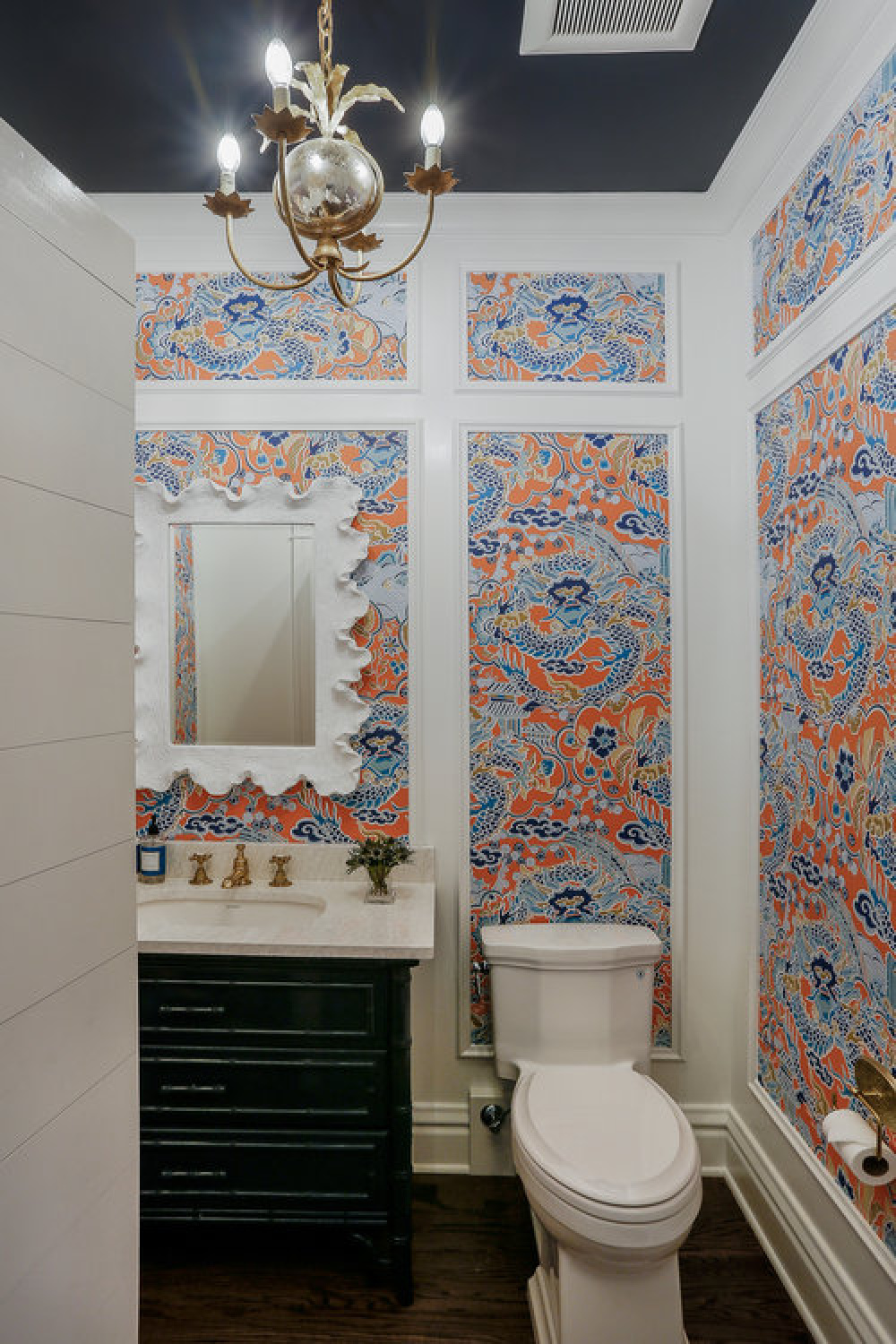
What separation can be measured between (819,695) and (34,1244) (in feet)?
5.65

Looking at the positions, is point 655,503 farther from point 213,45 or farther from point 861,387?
point 213,45

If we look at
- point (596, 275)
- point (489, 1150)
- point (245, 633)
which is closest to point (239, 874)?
point (245, 633)

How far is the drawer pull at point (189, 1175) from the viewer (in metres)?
1.91

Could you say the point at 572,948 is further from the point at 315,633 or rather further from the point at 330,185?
the point at 330,185

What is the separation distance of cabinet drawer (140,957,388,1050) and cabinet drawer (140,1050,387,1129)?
0.04m

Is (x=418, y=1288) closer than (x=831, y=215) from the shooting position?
No

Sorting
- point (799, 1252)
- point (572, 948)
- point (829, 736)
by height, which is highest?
point (829, 736)

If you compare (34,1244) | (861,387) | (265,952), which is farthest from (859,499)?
(34,1244)

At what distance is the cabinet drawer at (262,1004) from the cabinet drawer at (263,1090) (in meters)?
0.04

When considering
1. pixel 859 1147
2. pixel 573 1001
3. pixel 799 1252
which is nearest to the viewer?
pixel 859 1147

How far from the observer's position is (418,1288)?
1922mm

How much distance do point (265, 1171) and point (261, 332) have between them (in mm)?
2233

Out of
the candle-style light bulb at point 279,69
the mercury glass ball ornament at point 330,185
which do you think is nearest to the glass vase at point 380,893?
the mercury glass ball ornament at point 330,185

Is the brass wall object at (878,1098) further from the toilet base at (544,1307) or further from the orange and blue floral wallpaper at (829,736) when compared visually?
the toilet base at (544,1307)
